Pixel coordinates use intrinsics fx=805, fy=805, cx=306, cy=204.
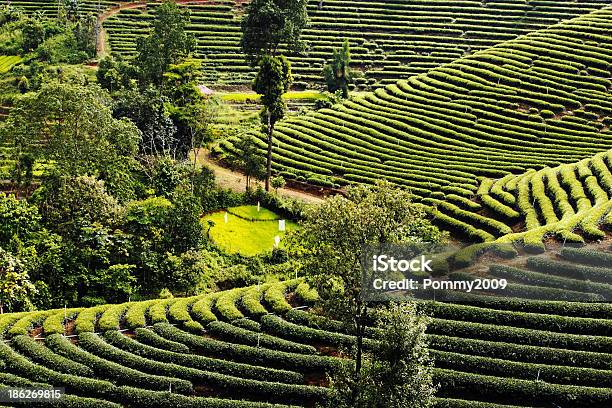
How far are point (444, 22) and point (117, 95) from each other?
159 feet

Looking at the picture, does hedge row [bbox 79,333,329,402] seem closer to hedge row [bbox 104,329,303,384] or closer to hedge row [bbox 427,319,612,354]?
hedge row [bbox 104,329,303,384]

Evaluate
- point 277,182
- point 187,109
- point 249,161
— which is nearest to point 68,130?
point 187,109

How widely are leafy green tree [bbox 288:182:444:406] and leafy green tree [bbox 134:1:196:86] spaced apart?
44.0 m

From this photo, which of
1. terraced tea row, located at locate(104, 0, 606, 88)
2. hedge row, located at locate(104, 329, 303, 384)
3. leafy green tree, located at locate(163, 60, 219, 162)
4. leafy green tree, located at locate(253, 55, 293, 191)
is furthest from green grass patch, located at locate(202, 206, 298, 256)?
terraced tea row, located at locate(104, 0, 606, 88)

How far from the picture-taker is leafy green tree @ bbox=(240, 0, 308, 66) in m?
68.7

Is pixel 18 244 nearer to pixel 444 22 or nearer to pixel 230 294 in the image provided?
pixel 230 294

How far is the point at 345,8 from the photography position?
10325cm

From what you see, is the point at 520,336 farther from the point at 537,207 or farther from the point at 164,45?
the point at 164,45

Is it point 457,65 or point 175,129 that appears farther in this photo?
point 457,65

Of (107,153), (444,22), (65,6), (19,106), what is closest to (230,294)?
(107,153)

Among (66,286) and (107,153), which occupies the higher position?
(107,153)

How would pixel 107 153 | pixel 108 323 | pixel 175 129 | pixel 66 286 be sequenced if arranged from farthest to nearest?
1. pixel 175 129
2. pixel 107 153
3. pixel 66 286
4. pixel 108 323

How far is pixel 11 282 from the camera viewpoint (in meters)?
35.5

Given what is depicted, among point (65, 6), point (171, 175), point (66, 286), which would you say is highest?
point (65, 6)
